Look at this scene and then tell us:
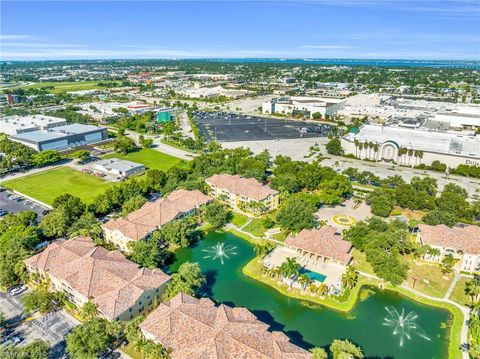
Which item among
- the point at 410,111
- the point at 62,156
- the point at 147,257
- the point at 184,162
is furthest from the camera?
the point at 410,111

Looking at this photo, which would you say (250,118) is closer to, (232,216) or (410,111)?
(410,111)

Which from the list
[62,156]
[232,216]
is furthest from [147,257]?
[62,156]

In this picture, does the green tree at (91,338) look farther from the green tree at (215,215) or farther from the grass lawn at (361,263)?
the grass lawn at (361,263)

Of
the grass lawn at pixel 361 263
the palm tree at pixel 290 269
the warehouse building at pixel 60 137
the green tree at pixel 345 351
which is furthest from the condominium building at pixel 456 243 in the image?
the warehouse building at pixel 60 137

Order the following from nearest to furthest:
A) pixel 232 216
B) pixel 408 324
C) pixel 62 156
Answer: pixel 408 324 < pixel 232 216 < pixel 62 156

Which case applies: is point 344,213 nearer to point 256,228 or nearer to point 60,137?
point 256,228

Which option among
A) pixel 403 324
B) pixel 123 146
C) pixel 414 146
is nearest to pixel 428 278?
pixel 403 324

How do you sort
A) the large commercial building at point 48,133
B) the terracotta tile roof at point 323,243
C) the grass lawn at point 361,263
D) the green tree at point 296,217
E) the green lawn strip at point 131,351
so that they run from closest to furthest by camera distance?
1. the green lawn strip at point 131,351
2. the grass lawn at point 361,263
3. the terracotta tile roof at point 323,243
4. the green tree at point 296,217
5. the large commercial building at point 48,133
